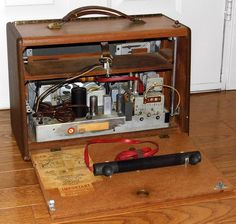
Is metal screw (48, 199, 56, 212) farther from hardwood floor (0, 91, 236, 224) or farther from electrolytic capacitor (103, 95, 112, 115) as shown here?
electrolytic capacitor (103, 95, 112, 115)

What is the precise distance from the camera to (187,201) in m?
1.61

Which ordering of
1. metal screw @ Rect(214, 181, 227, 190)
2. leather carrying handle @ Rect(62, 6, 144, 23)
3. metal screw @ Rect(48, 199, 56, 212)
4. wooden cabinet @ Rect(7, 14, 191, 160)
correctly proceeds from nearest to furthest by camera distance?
metal screw @ Rect(48, 199, 56, 212) < metal screw @ Rect(214, 181, 227, 190) < wooden cabinet @ Rect(7, 14, 191, 160) < leather carrying handle @ Rect(62, 6, 144, 23)

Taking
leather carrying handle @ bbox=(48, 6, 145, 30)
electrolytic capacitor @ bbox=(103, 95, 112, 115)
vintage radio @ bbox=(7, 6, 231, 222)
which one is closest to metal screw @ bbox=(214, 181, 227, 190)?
vintage radio @ bbox=(7, 6, 231, 222)

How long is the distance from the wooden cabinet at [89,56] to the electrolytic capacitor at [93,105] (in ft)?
0.24

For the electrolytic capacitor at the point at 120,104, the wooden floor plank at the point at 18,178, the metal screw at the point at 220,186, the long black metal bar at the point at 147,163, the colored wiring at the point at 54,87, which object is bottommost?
the wooden floor plank at the point at 18,178

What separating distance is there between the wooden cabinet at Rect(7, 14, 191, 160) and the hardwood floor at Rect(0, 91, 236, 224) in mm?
68

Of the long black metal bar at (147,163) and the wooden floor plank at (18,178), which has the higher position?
the long black metal bar at (147,163)

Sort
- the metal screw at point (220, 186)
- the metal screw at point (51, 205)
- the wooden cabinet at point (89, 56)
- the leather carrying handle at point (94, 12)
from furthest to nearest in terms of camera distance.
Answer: the leather carrying handle at point (94, 12), the wooden cabinet at point (89, 56), the metal screw at point (220, 186), the metal screw at point (51, 205)

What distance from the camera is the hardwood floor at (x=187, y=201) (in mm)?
1543

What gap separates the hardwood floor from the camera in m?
1.54

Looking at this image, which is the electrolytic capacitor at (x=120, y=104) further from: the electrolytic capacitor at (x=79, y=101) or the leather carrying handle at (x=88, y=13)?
the leather carrying handle at (x=88, y=13)

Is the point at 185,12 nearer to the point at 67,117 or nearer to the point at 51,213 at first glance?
the point at 67,117

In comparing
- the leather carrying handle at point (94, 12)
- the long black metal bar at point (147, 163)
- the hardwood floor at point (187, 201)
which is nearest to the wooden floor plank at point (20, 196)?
the hardwood floor at point (187, 201)

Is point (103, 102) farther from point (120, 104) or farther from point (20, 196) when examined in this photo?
point (20, 196)
